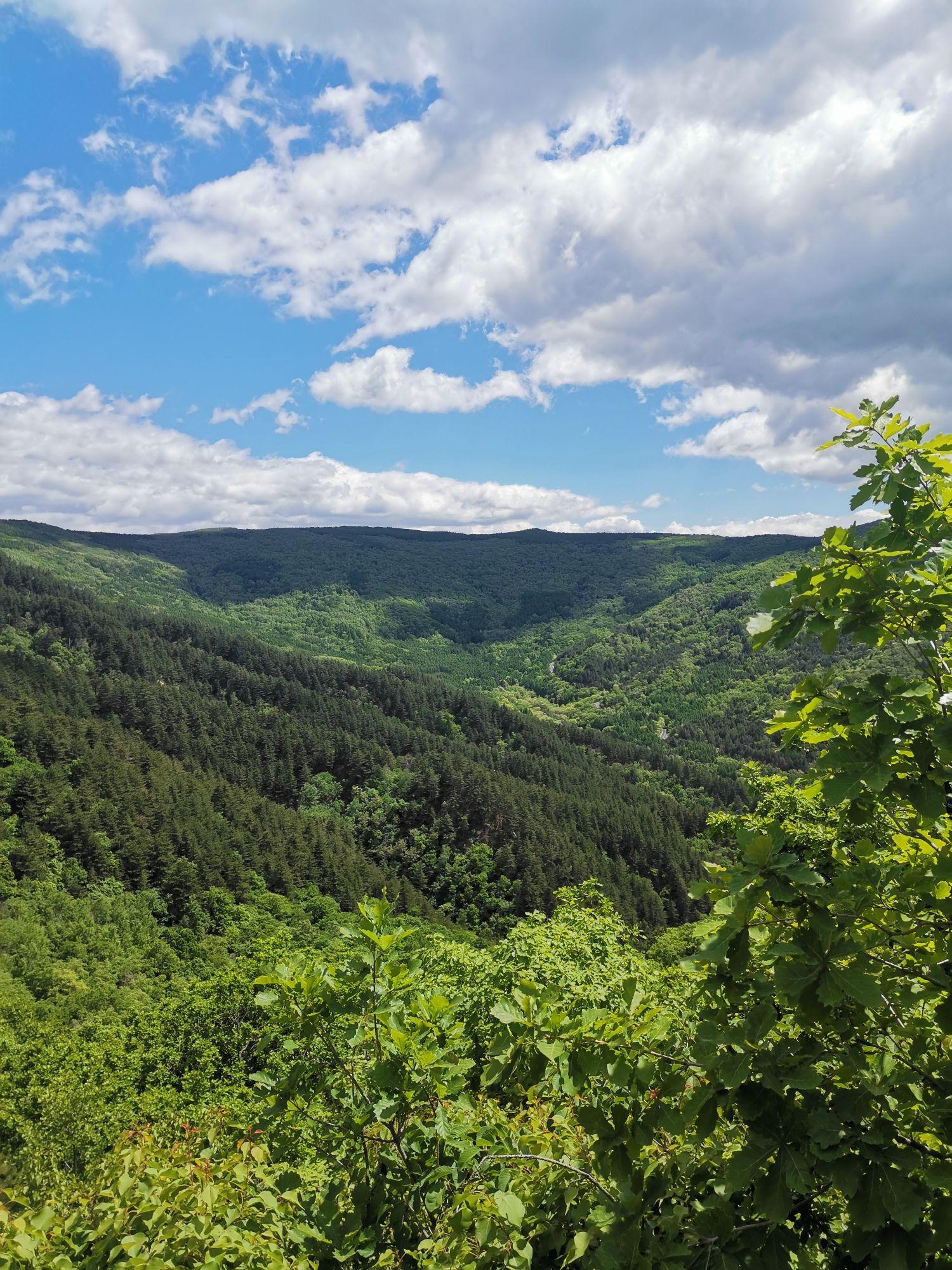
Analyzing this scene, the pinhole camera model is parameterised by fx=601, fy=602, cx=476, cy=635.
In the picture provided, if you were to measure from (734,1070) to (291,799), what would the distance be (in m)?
160

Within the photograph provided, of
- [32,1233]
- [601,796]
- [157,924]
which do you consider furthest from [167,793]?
[32,1233]

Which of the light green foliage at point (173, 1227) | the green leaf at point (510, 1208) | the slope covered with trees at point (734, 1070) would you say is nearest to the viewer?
the slope covered with trees at point (734, 1070)

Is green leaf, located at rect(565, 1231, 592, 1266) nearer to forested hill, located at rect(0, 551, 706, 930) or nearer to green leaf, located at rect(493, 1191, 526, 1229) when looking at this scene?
green leaf, located at rect(493, 1191, 526, 1229)

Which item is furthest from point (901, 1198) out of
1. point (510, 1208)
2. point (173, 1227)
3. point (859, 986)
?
point (173, 1227)

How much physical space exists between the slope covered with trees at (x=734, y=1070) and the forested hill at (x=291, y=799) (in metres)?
99.7

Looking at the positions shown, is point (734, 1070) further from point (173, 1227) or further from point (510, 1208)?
point (173, 1227)

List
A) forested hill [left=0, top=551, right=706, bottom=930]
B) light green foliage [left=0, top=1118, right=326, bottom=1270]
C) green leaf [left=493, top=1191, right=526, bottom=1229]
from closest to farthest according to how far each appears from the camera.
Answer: green leaf [left=493, top=1191, right=526, bottom=1229], light green foliage [left=0, top=1118, right=326, bottom=1270], forested hill [left=0, top=551, right=706, bottom=930]

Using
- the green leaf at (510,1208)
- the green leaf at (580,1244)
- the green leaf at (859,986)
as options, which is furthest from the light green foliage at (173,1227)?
the green leaf at (859,986)

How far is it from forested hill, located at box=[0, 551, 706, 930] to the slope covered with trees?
99.7 metres

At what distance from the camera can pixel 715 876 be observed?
11.4 feet

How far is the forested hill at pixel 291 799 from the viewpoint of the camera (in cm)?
9788

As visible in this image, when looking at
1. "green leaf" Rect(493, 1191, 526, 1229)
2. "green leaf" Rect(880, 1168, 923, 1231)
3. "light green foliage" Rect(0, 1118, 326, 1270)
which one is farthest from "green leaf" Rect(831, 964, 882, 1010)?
"light green foliage" Rect(0, 1118, 326, 1270)

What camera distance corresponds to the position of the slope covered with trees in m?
3.04

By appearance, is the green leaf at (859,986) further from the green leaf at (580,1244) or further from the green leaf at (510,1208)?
the green leaf at (510,1208)
